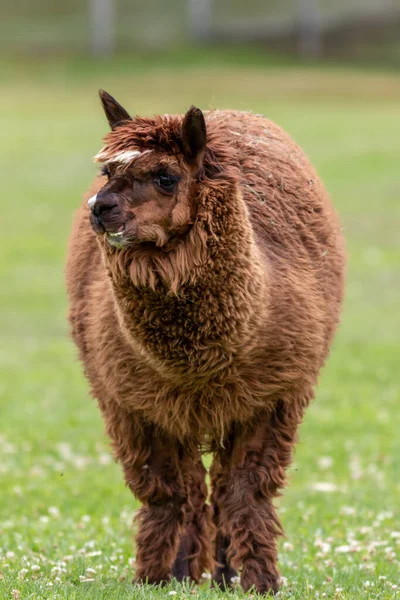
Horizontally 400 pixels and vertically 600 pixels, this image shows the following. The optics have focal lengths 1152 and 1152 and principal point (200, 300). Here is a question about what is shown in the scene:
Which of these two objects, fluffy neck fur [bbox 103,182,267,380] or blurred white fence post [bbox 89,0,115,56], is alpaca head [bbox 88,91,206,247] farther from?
blurred white fence post [bbox 89,0,115,56]

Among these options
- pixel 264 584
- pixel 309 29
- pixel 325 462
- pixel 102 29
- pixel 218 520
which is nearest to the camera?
pixel 264 584

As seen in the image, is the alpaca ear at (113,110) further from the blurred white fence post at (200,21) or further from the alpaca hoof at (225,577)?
the blurred white fence post at (200,21)

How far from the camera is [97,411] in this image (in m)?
13.6

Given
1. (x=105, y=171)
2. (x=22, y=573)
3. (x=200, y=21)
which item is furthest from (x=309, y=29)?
(x=22, y=573)

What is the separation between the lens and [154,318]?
5605mm

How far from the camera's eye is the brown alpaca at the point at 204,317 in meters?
5.45

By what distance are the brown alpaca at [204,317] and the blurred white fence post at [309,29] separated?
4996cm

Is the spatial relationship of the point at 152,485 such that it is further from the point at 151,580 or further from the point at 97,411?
the point at 97,411

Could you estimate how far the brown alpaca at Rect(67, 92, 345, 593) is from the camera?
545cm

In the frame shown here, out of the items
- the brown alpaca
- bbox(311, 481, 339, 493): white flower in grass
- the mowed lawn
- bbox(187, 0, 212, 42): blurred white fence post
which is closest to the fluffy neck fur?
the brown alpaca

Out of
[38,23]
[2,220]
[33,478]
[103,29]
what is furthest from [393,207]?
[38,23]

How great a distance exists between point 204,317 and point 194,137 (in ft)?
2.84

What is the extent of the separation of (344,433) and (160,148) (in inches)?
291

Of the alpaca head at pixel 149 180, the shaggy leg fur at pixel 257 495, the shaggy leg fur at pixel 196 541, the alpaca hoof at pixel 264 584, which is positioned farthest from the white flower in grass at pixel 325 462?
the alpaca head at pixel 149 180
